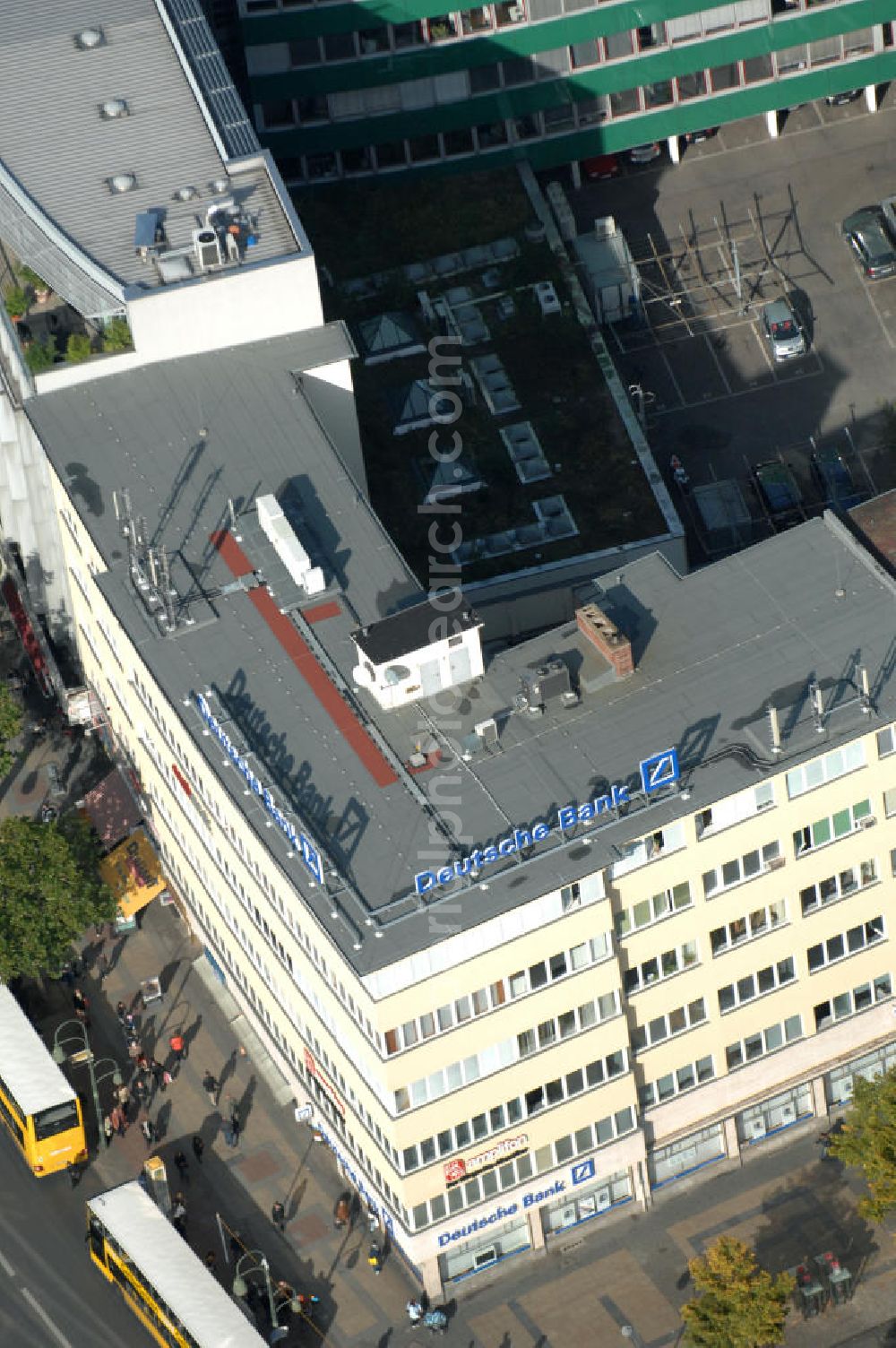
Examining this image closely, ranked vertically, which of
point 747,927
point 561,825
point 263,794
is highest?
point 263,794

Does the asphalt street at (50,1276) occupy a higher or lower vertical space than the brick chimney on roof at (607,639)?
lower

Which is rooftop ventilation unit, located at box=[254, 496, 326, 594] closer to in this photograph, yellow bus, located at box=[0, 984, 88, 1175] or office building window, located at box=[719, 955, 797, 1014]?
office building window, located at box=[719, 955, 797, 1014]

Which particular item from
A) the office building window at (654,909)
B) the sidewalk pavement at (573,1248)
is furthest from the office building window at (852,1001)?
the office building window at (654,909)

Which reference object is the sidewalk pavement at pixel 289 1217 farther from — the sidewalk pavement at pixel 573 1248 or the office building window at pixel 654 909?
the office building window at pixel 654 909

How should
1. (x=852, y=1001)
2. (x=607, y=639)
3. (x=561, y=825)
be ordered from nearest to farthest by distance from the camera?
(x=561, y=825), (x=607, y=639), (x=852, y=1001)

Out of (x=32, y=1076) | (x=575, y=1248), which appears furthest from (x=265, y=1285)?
(x=32, y=1076)

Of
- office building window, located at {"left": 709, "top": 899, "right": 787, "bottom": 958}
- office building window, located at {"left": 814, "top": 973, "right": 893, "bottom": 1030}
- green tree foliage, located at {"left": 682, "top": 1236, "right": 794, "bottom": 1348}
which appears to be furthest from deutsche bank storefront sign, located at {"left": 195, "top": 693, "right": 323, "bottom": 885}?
office building window, located at {"left": 814, "top": 973, "right": 893, "bottom": 1030}

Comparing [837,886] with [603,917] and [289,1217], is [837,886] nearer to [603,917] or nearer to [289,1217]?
[603,917]

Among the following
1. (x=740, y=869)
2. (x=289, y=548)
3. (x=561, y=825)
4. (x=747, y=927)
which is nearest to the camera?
(x=561, y=825)
